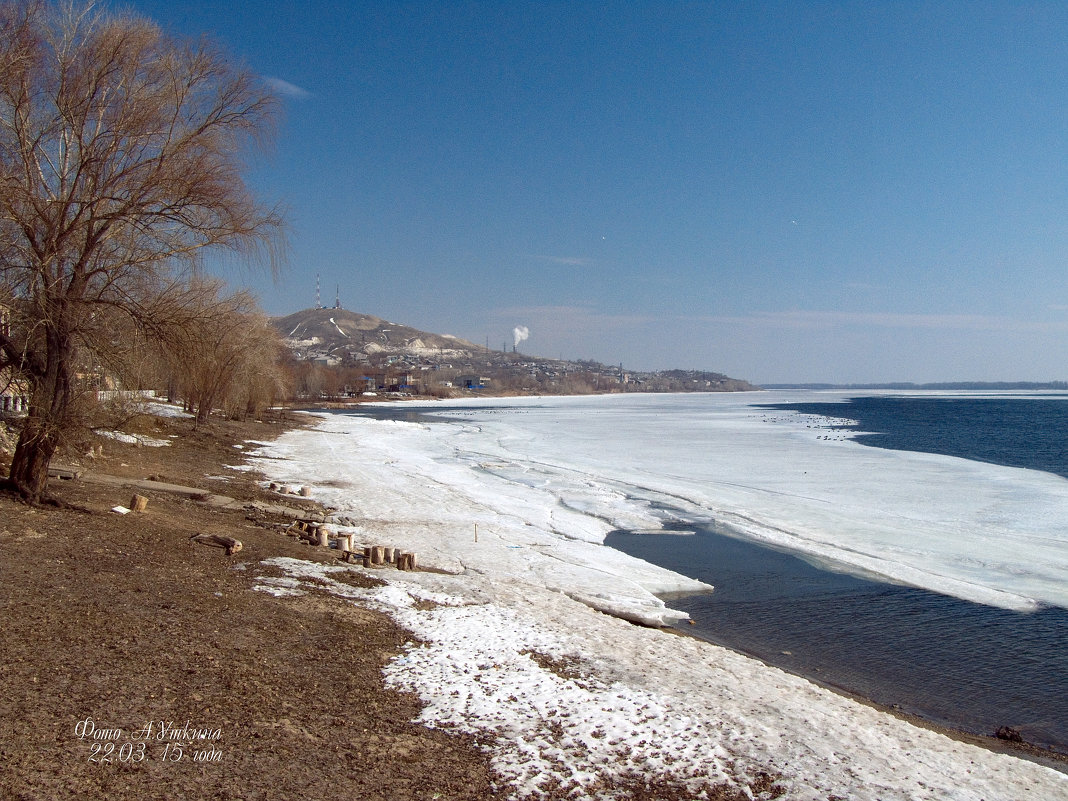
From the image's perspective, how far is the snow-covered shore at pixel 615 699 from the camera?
6648mm

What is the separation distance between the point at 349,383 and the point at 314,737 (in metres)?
165

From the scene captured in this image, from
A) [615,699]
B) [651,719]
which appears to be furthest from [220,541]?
[651,719]

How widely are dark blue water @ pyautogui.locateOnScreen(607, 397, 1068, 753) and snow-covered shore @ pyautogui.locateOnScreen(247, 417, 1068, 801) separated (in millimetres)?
1141

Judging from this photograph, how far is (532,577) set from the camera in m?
13.6

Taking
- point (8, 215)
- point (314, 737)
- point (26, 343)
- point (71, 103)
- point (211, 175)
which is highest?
point (71, 103)

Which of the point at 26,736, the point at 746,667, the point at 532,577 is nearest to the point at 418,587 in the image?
the point at 532,577

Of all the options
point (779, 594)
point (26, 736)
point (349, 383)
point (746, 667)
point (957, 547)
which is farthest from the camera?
point (349, 383)

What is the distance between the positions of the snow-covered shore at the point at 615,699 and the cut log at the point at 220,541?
0.78 metres

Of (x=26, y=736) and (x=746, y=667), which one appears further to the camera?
(x=746, y=667)

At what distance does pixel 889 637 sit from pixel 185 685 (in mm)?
10136

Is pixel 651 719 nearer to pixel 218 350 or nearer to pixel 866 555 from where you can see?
pixel 866 555

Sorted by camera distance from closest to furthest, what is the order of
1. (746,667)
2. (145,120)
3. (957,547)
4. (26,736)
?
(26,736), (746,667), (145,120), (957,547)

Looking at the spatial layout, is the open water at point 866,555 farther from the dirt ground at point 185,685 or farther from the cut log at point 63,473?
the cut log at point 63,473

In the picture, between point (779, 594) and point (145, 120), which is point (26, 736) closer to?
point (145, 120)
